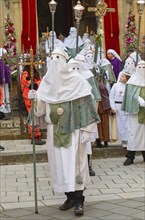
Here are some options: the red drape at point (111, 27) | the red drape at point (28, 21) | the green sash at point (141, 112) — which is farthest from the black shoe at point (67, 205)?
the red drape at point (111, 27)

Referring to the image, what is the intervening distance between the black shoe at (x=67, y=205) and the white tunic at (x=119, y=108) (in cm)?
360

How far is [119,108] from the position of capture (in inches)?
422

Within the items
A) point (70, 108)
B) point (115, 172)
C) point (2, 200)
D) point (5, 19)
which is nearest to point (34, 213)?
point (2, 200)

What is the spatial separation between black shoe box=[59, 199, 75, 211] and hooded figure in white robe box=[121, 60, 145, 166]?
2.85m

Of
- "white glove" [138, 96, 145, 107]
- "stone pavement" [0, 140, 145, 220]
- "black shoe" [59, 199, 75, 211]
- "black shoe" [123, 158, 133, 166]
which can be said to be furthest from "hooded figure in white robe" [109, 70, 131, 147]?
"black shoe" [59, 199, 75, 211]

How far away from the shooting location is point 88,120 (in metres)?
6.98

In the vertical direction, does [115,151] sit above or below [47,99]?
below

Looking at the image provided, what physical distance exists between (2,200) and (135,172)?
2.58 metres

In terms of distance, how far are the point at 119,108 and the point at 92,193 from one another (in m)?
3.03

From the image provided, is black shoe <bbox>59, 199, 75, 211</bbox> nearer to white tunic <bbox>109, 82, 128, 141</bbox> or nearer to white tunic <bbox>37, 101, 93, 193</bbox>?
white tunic <bbox>37, 101, 93, 193</bbox>

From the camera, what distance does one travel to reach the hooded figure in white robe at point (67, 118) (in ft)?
22.9

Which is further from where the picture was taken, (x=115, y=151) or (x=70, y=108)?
(x=115, y=151)

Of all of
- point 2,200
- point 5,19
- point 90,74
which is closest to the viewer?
point 2,200

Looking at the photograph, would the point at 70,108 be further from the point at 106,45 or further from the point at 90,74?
the point at 106,45
